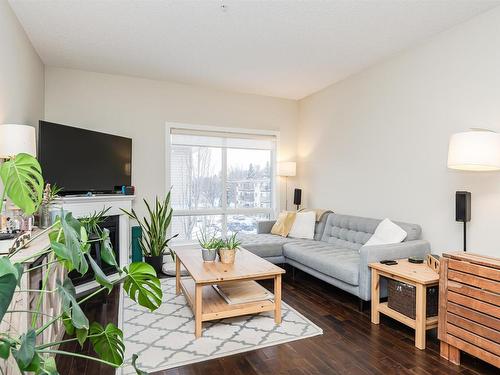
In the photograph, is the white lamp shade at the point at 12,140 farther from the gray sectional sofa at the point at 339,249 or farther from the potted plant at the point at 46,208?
the gray sectional sofa at the point at 339,249

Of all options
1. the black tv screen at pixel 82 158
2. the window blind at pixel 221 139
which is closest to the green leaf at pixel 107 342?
the black tv screen at pixel 82 158

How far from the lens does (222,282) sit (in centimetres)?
263

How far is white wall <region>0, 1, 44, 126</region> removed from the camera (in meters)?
2.60

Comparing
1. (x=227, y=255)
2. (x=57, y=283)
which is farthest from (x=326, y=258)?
(x=57, y=283)

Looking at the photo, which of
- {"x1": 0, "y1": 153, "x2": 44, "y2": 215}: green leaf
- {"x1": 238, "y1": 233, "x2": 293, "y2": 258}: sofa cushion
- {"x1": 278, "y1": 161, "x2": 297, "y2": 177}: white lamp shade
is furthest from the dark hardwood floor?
{"x1": 278, "y1": 161, "x2": 297, "y2": 177}: white lamp shade

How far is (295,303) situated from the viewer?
3324 mm

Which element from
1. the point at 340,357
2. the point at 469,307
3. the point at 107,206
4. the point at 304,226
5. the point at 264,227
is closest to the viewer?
the point at 469,307

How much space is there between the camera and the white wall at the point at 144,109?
14.0 ft

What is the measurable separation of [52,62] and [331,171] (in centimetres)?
404

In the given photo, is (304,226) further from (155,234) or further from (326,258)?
(155,234)

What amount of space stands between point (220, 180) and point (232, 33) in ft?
8.33

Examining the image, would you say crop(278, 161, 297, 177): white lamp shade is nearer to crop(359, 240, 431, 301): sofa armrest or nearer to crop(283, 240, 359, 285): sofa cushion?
crop(283, 240, 359, 285): sofa cushion

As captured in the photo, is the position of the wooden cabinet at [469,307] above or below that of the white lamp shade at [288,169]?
below

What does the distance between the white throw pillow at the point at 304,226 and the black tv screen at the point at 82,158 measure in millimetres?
2445
